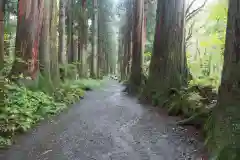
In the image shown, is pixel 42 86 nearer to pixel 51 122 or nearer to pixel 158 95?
pixel 51 122

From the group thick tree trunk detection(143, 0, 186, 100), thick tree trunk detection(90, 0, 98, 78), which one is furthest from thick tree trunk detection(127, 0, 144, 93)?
thick tree trunk detection(90, 0, 98, 78)

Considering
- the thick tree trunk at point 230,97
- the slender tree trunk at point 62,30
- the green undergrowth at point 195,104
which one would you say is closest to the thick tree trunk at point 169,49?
the green undergrowth at point 195,104

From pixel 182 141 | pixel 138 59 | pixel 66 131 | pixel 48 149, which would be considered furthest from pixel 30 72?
pixel 138 59

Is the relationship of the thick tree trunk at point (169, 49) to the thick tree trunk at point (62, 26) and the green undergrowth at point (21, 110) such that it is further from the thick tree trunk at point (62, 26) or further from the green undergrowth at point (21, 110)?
the thick tree trunk at point (62, 26)

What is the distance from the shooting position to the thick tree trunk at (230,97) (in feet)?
12.6

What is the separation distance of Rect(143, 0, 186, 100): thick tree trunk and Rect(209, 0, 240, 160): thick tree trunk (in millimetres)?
4983

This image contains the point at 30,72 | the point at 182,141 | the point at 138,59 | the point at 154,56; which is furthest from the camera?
the point at 138,59

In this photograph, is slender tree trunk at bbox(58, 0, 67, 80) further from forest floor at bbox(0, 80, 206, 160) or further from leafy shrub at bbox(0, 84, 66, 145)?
forest floor at bbox(0, 80, 206, 160)

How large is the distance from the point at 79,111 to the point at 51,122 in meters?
1.86

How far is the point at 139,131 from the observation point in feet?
20.7

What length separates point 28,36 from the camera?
8.99 metres

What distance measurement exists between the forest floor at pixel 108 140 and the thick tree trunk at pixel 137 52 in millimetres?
6692

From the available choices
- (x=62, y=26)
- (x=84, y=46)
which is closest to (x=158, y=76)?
(x=62, y=26)

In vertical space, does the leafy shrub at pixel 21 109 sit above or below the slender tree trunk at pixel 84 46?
below
